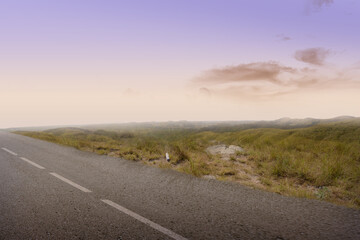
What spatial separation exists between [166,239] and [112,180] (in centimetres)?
364

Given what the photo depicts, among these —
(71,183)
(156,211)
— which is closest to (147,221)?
(156,211)

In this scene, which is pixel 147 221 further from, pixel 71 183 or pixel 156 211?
pixel 71 183

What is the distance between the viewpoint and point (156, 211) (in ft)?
12.9

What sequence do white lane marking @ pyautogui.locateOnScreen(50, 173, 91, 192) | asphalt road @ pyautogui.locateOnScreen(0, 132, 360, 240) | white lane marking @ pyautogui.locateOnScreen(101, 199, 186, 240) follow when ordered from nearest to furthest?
white lane marking @ pyautogui.locateOnScreen(101, 199, 186, 240)
asphalt road @ pyautogui.locateOnScreen(0, 132, 360, 240)
white lane marking @ pyautogui.locateOnScreen(50, 173, 91, 192)

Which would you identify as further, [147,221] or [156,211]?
[156,211]

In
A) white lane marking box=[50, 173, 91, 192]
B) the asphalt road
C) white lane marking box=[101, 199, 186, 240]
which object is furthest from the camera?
white lane marking box=[50, 173, 91, 192]

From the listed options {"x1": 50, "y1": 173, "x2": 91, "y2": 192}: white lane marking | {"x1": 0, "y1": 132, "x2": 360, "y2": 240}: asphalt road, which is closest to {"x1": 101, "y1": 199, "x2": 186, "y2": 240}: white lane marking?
{"x1": 0, "y1": 132, "x2": 360, "y2": 240}: asphalt road

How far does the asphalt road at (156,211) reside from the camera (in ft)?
10.5

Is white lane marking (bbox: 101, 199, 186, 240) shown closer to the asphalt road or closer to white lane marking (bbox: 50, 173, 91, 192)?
the asphalt road

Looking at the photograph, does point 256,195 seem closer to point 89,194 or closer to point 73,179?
point 89,194

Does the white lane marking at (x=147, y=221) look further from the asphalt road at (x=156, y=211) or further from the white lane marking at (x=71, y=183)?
the white lane marking at (x=71, y=183)

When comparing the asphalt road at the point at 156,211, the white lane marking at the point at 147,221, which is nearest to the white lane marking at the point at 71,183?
the asphalt road at the point at 156,211

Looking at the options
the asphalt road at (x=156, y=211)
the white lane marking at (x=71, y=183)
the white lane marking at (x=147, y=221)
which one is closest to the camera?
the white lane marking at (x=147, y=221)

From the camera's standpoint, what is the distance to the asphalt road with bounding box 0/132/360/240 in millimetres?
3191
